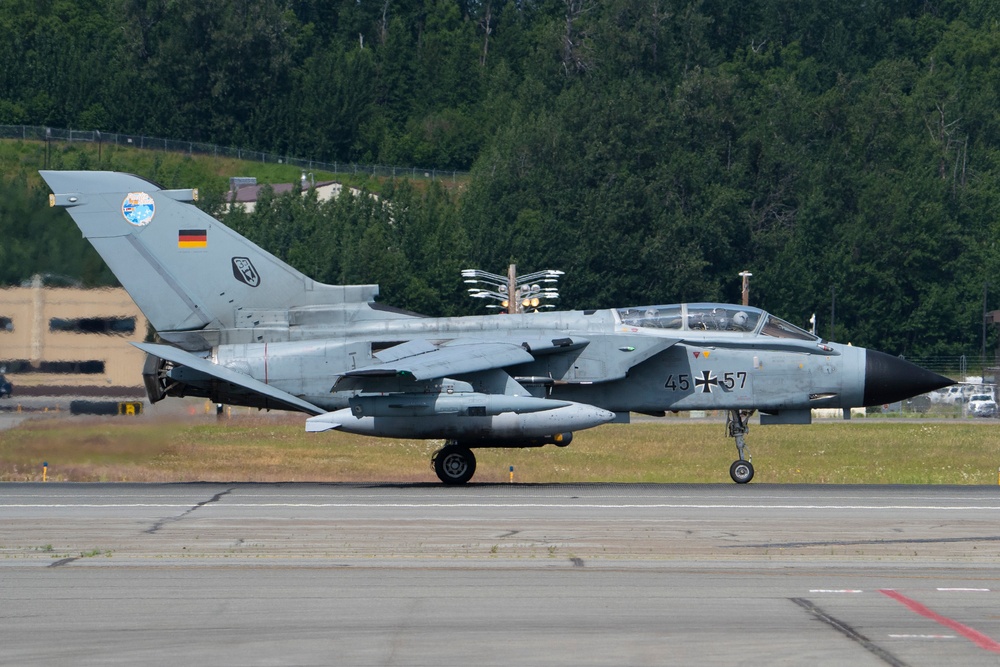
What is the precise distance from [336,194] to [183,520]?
267 ft

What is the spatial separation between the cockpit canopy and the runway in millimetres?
3489

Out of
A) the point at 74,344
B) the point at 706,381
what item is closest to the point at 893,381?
the point at 706,381

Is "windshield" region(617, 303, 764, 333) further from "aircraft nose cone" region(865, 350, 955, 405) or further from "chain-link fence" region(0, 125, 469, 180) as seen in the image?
"chain-link fence" region(0, 125, 469, 180)

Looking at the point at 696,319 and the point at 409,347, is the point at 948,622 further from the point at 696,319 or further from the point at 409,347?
the point at 409,347

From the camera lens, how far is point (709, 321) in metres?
21.7

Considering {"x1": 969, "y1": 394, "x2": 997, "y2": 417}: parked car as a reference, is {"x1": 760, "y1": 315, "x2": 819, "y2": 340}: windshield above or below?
above

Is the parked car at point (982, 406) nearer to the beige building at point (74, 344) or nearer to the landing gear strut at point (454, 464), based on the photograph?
the landing gear strut at point (454, 464)

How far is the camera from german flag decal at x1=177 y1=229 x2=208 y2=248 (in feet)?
72.0

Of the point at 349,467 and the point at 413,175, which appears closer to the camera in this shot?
the point at 349,467

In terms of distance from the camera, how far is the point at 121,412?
22.2 metres

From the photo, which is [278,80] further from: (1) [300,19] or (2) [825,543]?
(2) [825,543]

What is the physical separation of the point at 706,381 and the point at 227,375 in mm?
7370

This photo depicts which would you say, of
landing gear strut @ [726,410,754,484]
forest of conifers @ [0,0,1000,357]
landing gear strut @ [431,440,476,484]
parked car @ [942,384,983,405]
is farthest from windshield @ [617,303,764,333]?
forest of conifers @ [0,0,1000,357]

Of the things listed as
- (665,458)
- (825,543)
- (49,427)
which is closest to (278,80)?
(665,458)
